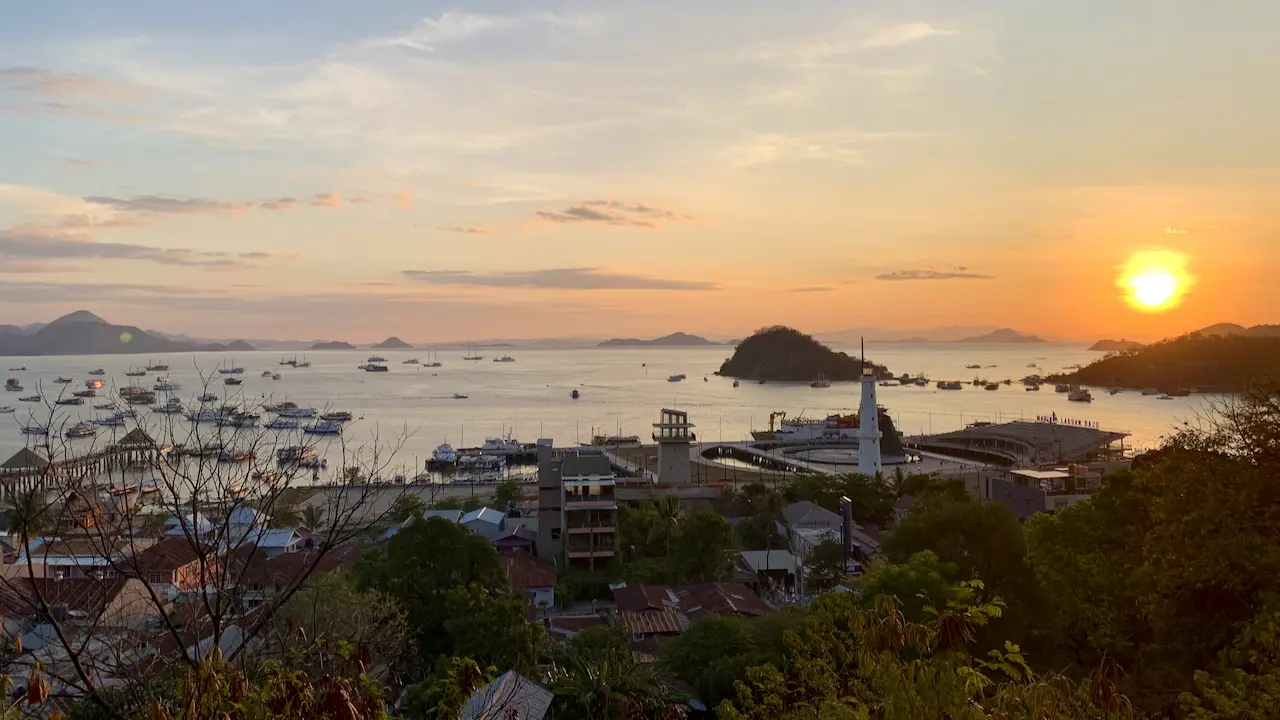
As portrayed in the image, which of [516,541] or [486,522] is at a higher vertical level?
[486,522]

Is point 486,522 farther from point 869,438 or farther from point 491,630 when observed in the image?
point 869,438

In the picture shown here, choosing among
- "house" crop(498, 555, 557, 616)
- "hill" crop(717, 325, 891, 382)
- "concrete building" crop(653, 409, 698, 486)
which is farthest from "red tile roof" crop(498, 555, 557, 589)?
"hill" crop(717, 325, 891, 382)

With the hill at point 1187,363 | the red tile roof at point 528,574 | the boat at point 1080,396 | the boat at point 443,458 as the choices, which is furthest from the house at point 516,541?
the boat at point 1080,396

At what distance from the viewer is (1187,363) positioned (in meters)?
83.4

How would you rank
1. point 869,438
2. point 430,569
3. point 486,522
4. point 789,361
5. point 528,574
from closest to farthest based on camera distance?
point 430,569 → point 528,574 → point 486,522 → point 869,438 → point 789,361

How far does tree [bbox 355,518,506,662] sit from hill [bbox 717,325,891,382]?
104 m

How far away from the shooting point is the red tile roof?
47.6 feet

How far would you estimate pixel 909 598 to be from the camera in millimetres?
8531

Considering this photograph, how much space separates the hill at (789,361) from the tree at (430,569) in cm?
10390

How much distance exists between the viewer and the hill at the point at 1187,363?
75312mm

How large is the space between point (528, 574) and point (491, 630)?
202 inches

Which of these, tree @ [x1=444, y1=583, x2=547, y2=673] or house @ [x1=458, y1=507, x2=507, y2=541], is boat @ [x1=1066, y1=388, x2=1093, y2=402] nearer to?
house @ [x1=458, y1=507, x2=507, y2=541]

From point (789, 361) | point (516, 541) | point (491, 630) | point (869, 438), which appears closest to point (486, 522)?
point (516, 541)

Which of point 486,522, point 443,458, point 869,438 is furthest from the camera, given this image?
point 443,458
